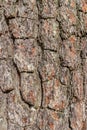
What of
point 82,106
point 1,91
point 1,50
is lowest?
point 82,106

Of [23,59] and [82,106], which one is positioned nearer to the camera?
[23,59]

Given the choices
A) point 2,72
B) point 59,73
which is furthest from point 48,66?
point 2,72

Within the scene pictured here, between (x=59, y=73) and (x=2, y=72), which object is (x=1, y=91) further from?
(x=59, y=73)

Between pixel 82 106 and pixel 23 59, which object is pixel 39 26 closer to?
pixel 23 59

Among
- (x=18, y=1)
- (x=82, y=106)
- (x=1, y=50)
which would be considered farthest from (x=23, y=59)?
(x=82, y=106)

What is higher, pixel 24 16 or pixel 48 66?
pixel 24 16

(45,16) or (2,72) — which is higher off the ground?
(45,16)
